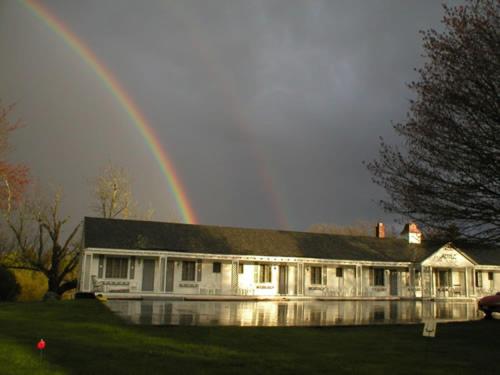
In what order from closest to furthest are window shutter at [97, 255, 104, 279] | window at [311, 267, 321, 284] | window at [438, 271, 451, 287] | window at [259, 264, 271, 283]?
window shutter at [97, 255, 104, 279] < window at [259, 264, 271, 283] < window at [311, 267, 321, 284] < window at [438, 271, 451, 287]

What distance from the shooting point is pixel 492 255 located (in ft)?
155

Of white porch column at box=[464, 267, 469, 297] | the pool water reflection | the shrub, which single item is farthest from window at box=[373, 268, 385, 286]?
the shrub

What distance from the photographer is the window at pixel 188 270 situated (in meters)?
35.1

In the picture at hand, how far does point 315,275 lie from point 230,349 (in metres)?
29.9

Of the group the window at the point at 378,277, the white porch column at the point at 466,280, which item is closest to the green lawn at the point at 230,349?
the window at the point at 378,277

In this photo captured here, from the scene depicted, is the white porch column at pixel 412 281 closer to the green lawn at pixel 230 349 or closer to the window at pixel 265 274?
the window at pixel 265 274

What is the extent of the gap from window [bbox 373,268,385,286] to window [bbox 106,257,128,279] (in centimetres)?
1881

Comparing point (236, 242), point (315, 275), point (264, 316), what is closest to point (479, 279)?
point (315, 275)

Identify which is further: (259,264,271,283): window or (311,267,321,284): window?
(311,267,321,284): window

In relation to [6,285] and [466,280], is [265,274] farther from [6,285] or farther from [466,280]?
[6,285]

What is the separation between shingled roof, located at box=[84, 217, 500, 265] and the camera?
34.2 metres

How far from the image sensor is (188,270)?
116 feet

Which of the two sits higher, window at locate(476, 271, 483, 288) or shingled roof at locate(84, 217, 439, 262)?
shingled roof at locate(84, 217, 439, 262)

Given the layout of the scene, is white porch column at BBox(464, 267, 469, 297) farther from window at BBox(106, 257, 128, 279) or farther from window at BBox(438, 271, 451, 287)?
window at BBox(106, 257, 128, 279)
